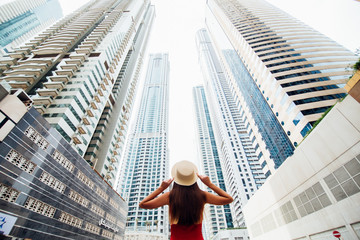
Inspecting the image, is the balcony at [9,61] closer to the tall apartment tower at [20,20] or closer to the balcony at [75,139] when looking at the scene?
the tall apartment tower at [20,20]

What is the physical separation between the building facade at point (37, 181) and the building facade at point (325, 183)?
26717 millimetres

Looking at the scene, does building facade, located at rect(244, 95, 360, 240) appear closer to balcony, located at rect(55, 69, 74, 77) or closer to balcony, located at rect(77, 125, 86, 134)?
balcony, located at rect(77, 125, 86, 134)

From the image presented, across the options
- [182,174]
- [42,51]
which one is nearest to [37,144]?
[182,174]

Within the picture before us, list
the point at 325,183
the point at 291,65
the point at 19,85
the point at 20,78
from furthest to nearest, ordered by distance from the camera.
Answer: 1. the point at 20,78
2. the point at 291,65
3. the point at 19,85
4. the point at 325,183

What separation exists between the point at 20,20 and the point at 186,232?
126102 mm

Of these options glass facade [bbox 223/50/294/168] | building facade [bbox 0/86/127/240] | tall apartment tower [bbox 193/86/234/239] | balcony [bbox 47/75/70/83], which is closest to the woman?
building facade [bbox 0/86/127/240]

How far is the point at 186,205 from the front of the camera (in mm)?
2428

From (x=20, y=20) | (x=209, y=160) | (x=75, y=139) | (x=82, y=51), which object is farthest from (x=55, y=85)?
(x=209, y=160)

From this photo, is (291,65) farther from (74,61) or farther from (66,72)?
(74,61)

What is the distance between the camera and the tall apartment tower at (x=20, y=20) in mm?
71750

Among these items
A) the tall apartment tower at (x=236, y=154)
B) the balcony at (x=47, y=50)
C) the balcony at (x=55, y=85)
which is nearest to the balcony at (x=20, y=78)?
the balcony at (x=55, y=85)

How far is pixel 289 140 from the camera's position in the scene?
2916cm

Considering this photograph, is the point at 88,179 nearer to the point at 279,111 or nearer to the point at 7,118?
the point at 7,118

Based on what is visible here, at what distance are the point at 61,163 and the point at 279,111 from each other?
125ft
